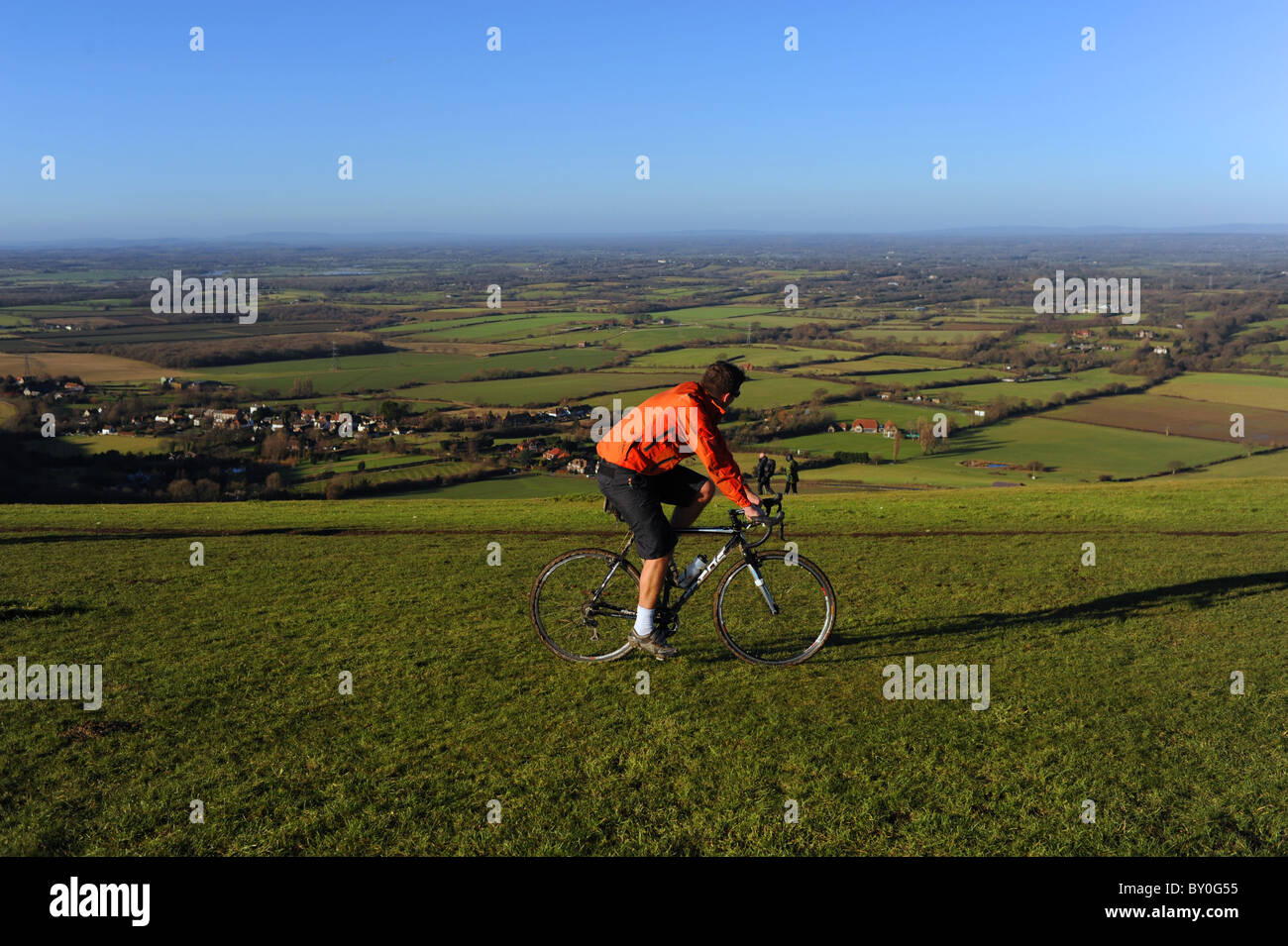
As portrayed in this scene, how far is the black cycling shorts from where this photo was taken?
7488 millimetres

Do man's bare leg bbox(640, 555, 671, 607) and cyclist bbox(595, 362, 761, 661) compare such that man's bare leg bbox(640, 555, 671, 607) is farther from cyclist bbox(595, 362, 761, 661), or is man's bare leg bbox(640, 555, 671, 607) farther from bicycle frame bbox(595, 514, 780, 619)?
bicycle frame bbox(595, 514, 780, 619)

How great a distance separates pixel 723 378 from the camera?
722cm

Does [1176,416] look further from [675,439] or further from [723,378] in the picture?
[675,439]

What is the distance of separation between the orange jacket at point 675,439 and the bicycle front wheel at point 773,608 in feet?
3.00

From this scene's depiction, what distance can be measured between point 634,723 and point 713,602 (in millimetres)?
1804

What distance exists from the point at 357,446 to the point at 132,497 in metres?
11.8

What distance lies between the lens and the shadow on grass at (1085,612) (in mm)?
8750

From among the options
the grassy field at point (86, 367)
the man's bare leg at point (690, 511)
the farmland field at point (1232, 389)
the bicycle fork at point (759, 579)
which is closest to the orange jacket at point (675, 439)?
the man's bare leg at point (690, 511)

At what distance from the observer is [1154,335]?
7956 cm

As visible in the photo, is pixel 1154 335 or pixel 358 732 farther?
pixel 1154 335

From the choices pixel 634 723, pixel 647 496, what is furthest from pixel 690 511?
pixel 634 723
